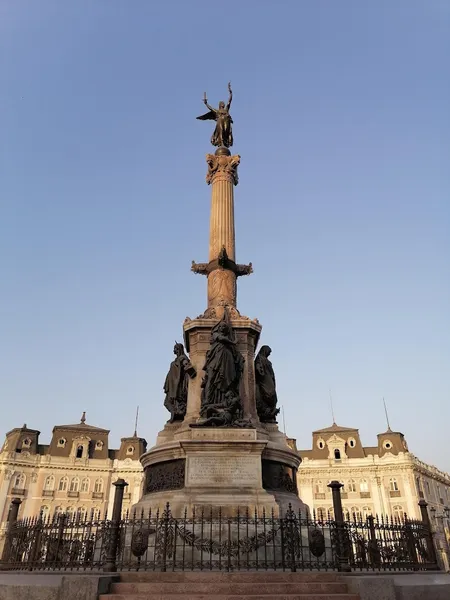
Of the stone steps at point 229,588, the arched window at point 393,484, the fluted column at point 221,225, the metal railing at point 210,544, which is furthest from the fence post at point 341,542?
the arched window at point 393,484

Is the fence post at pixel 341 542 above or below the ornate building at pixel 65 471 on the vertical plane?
below

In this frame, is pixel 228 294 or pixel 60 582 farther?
pixel 228 294

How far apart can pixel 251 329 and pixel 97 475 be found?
1736 inches

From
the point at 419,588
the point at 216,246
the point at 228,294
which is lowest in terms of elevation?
the point at 419,588

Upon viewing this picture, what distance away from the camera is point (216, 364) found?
43.7 feet

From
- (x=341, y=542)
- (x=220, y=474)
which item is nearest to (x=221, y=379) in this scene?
(x=220, y=474)

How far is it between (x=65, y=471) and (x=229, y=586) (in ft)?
160

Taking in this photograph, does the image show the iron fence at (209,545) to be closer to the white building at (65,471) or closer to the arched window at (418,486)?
the white building at (65,471)

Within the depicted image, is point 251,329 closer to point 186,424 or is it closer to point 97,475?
point 186,424

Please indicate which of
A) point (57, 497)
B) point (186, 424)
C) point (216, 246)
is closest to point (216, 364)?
point (186, 424)

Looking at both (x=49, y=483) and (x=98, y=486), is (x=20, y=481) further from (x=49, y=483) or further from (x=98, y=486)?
(x=98, y=486)

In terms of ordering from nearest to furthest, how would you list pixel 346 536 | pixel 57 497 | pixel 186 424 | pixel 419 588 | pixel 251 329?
pixel 419 588 < pixel 346 536 < pixel 186 424 < pixel 251 329 < pixel 57 497

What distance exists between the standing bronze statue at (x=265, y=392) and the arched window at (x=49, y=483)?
43.6 meters

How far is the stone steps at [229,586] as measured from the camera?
7348mm
